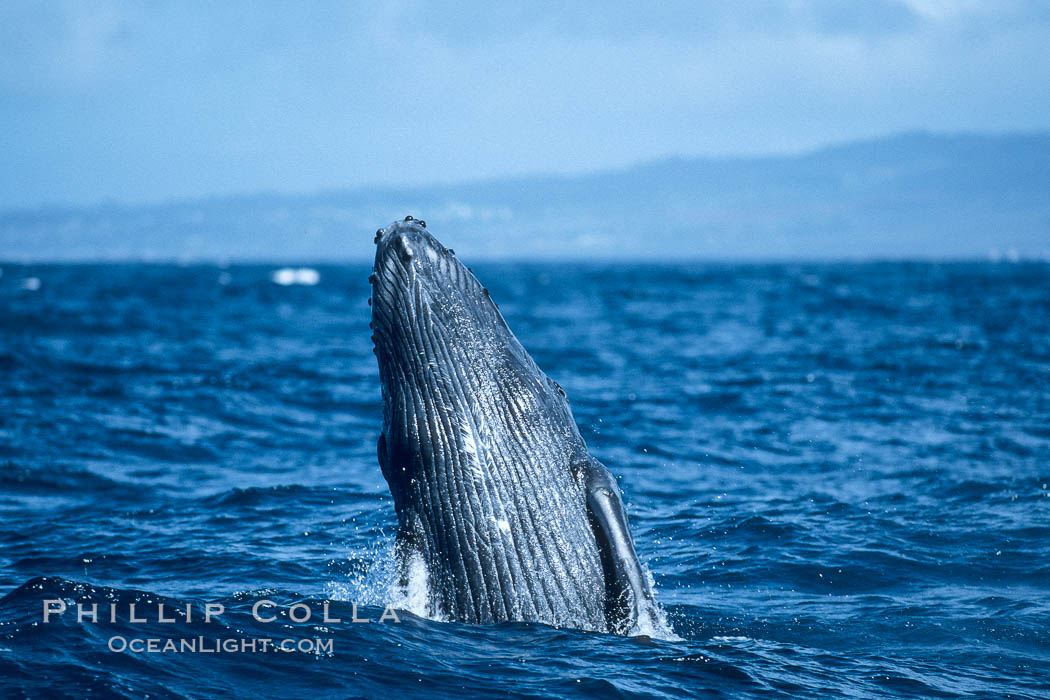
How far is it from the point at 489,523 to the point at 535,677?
90 centimetres

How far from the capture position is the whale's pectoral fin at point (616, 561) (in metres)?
6.30

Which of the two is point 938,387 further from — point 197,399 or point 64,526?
point 64,526

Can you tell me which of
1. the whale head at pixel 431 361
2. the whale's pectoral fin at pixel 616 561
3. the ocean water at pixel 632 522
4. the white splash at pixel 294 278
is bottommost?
the ocean water at pixel 632 522

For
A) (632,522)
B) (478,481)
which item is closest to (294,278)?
(632,522)

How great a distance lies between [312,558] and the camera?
30.7 feet

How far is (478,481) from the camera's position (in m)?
6.42

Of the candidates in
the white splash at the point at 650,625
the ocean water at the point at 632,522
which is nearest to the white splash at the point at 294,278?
the ocean water at the point at 632,522

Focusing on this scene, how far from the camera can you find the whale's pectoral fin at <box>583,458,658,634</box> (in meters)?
6.30

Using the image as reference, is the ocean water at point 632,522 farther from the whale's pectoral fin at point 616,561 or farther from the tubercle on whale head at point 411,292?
the tubercle on whale head at point 411,292

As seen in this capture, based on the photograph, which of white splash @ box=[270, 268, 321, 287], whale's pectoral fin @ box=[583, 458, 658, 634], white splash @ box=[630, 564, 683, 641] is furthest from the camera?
white splash @ box=[270, 268, 321, 287]

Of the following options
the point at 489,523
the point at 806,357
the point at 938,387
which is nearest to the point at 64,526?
the point at 489,523

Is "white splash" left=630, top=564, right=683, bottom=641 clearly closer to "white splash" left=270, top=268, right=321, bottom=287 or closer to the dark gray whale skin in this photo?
the dark gray whale skin

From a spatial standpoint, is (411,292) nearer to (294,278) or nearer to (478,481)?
(478,481)

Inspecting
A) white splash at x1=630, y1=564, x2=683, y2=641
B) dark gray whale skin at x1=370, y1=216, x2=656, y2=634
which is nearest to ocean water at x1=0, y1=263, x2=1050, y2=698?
white splash at x1=630, y1=564, x2=683, y2=641
